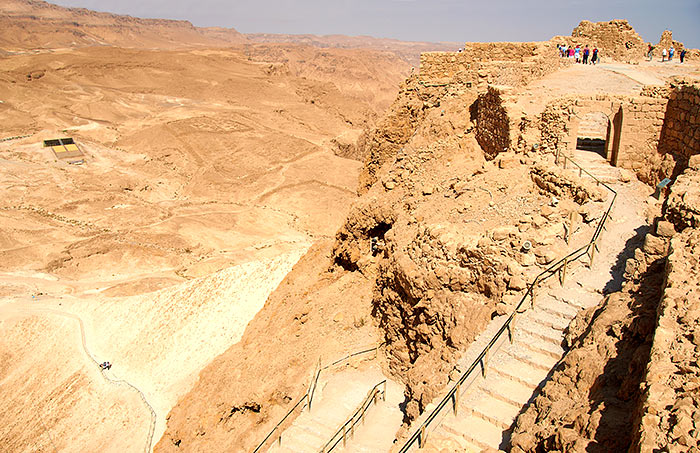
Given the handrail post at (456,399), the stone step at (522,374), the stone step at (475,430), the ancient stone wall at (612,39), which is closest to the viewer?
the stone step at (475,430)

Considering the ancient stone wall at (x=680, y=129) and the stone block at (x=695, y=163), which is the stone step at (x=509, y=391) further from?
the ancient stone wall at (x=680, y=129)

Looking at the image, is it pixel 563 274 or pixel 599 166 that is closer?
pixel 563 274

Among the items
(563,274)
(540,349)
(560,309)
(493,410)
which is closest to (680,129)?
(563,274)

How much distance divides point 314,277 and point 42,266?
758 inches

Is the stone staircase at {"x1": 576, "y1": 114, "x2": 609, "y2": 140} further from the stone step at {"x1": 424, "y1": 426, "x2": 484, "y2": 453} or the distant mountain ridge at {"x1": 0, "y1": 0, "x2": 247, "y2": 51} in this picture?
the distant mountain ridge at {"x1": 0, "y1": 0, "x2": 247, "y2": 51}

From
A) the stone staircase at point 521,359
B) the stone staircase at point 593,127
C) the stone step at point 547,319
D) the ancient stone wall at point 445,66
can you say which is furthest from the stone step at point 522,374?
the ancient stone wall at point 445,66

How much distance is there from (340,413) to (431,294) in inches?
123

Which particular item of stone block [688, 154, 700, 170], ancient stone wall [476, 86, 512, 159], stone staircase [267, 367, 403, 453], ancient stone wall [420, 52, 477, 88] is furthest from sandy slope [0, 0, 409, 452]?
stone block [688, 154, 700, 170]

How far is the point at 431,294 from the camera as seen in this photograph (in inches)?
347

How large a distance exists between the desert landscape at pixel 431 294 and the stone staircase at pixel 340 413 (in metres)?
0.04

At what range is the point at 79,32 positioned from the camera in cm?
11131

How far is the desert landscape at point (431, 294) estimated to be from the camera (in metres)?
5.76

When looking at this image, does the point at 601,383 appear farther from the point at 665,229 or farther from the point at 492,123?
the point at 492,123

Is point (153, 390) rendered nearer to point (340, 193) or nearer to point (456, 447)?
point (456, 447)
